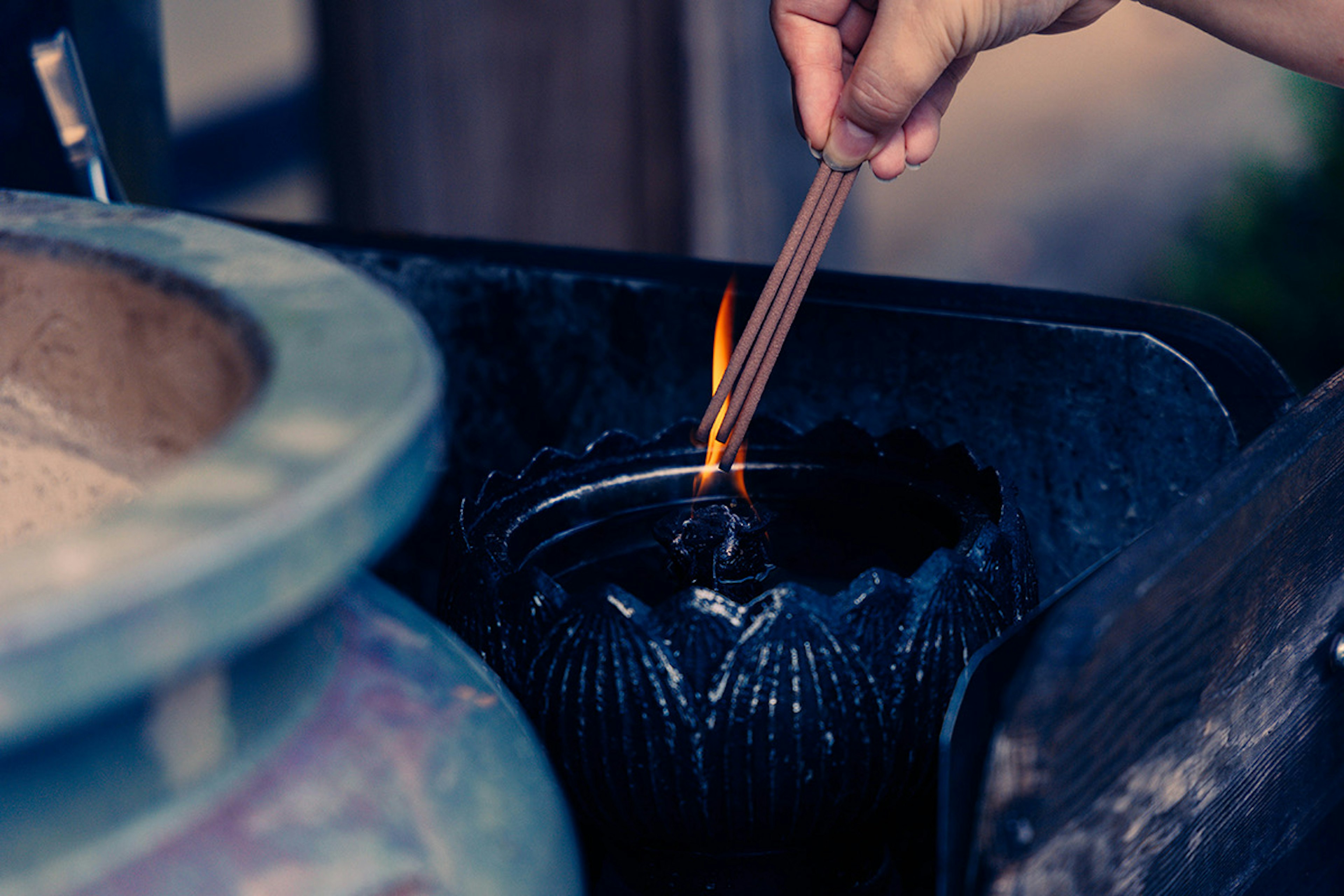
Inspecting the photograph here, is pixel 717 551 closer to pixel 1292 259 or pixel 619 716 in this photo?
pixel 619 716

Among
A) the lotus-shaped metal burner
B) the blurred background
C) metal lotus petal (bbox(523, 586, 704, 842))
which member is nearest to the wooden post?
the blurred background

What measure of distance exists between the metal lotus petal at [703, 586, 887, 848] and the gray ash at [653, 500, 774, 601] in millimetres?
80

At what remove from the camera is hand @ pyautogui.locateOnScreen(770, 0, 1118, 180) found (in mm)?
625

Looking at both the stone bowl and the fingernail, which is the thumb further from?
the stone bowl

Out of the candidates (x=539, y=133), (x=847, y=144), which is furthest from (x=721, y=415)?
(x=539, y=133)

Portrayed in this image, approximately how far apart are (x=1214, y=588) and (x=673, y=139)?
156 centimetres

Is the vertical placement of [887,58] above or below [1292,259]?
above

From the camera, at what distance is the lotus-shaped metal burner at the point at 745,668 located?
1.61 feet

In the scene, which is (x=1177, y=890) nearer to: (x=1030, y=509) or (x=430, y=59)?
(x=1030, y=509)

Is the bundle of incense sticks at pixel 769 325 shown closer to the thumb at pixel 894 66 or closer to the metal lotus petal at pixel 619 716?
the thumb at pixel 894 66

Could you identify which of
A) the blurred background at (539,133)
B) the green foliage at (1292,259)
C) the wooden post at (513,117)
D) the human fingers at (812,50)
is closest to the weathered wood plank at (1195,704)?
the human fingers at (812,50)

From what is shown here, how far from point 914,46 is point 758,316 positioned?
5.9 inches

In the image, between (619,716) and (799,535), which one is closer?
(619,716)

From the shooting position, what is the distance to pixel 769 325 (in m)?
0.63
